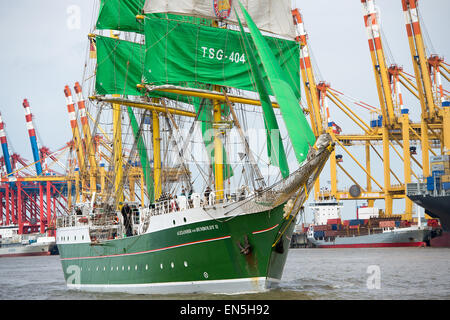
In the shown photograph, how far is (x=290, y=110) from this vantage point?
23.2 meters

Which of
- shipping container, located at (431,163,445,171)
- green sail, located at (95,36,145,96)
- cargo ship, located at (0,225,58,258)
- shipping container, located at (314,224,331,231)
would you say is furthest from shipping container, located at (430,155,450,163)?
cargo ship, located at (0,225,58,258)

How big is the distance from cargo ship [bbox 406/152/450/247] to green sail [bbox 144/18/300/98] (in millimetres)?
40031

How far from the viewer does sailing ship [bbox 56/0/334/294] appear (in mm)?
23969

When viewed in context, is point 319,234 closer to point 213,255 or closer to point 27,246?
point 27,246

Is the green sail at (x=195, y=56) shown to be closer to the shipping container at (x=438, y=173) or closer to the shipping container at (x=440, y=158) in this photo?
the shipping container at (x=438, y=173)

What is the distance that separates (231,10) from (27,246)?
82.5 meters

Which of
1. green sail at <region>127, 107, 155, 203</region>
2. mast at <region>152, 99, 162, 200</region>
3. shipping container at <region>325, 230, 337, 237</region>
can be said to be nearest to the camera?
mast at <region>152, 99, 162, 200</region>

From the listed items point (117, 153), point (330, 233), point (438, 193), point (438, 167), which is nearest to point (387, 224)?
point (330, 233)

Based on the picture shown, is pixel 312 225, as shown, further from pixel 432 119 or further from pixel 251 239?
pixel 251 239

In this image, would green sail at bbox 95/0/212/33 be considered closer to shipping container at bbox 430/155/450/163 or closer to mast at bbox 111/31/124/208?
mast at bbox 111/31/124/208

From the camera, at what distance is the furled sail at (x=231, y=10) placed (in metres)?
32.6

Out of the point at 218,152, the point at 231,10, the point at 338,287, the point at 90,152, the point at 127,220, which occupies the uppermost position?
the point at 231,10

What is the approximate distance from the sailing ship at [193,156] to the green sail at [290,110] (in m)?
0.05
